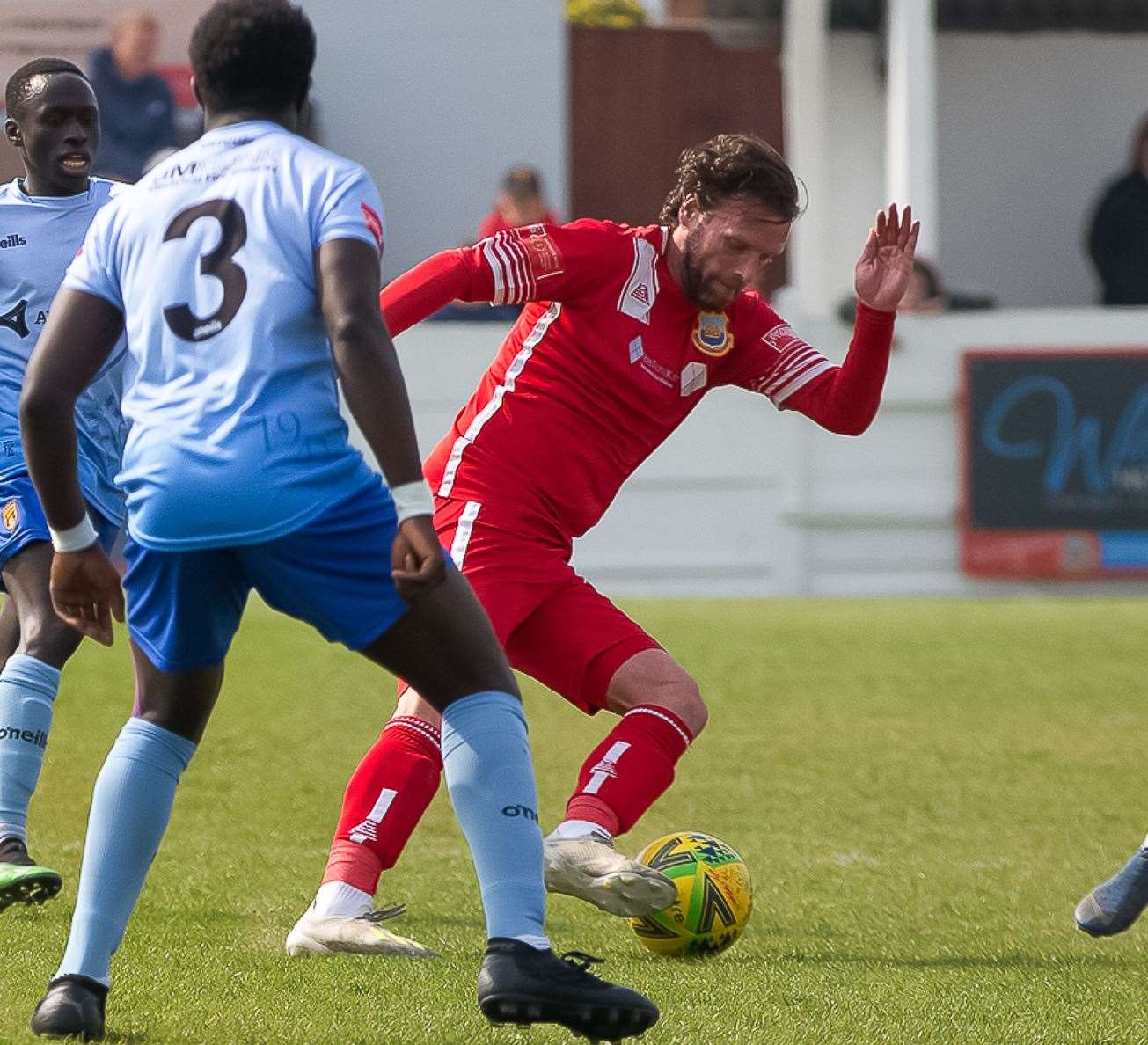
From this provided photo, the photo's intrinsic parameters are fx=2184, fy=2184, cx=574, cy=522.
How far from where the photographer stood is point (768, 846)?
21.5ft

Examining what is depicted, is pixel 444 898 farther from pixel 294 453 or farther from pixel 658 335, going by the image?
pixel 294 453

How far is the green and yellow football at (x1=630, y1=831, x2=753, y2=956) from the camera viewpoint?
5.04m

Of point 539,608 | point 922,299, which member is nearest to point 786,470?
point 922,299

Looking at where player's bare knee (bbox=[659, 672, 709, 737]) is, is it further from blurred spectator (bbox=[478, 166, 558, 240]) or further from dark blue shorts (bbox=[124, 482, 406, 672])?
blurred spectator (bbox=[478, 166, 558, 240])

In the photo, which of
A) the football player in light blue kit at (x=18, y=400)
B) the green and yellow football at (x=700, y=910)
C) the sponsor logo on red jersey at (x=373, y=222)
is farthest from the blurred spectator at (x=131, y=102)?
the sponsor logo on red jersey at (x=373, y=222)

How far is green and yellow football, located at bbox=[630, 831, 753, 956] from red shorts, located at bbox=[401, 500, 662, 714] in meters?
0.47

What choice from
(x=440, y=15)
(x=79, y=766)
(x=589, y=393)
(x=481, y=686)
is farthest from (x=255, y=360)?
(x=440, y=15)

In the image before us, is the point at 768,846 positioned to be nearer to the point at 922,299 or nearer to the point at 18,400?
the point at 18,400

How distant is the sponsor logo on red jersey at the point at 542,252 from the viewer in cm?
515

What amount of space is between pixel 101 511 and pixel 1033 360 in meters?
8.80

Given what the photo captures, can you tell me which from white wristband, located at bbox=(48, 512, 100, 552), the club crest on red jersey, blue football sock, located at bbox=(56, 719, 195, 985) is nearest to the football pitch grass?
blue football sock, located at bbox=(56, 719, 195, 985)

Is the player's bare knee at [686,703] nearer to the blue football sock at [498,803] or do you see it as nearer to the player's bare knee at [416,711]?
the player's bare knee at [416,711]

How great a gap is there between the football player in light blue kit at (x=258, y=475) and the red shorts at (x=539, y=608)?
1.25 m

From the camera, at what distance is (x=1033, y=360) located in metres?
13.5
